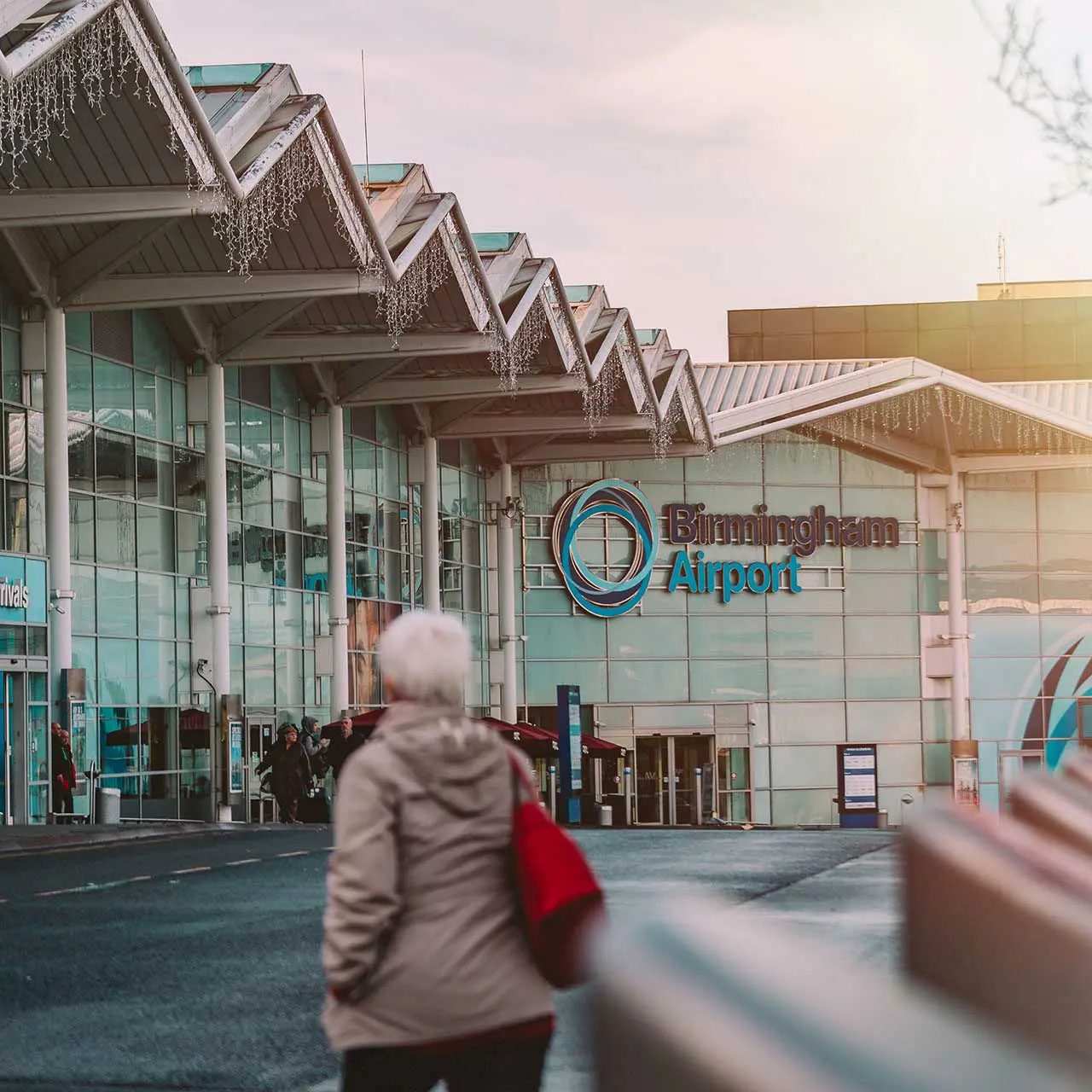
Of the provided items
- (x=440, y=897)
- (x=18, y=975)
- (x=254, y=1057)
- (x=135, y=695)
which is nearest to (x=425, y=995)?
(x=440, y=897)

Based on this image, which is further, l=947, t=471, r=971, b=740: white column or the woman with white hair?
l=947, t=471, r=971, b=740: white column

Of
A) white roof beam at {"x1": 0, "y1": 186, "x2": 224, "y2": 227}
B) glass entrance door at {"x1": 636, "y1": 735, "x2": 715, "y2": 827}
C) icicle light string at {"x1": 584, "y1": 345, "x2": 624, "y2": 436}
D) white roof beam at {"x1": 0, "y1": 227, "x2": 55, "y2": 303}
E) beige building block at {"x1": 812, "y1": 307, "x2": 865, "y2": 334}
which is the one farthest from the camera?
beige building block at {"x1": 812, "y1": 307, "x2": 865, "y2": 334}

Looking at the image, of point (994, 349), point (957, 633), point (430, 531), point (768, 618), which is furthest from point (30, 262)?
point (994, 349)

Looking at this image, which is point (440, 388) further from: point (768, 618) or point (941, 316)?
point (941, 316)

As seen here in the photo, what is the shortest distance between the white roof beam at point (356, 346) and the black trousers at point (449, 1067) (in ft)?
104

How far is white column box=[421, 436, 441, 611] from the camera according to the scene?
4412 centimetres

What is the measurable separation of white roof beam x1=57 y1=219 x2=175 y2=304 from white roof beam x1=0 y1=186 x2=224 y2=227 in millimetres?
1653

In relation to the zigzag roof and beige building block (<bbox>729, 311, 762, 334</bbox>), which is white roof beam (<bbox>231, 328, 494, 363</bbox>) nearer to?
the zigzag roof

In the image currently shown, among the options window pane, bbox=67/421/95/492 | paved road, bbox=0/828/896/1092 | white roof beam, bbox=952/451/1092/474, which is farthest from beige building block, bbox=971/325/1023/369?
paved road, bbox=0/828/896/1092

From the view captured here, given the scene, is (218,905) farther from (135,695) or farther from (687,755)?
(687,755)

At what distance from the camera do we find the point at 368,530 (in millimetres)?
41719

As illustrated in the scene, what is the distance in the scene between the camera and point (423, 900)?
11.6ft

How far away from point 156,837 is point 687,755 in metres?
26.0

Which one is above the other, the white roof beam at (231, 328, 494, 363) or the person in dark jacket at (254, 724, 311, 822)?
the white roof beam at (231, 328, 494, 363)
